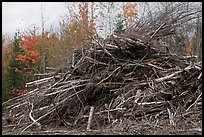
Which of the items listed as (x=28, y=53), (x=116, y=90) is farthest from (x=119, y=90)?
(x=28, y=53)

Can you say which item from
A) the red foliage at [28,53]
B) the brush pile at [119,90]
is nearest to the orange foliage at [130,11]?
the red foliage at [28,53]

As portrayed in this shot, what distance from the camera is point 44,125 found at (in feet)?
25.3

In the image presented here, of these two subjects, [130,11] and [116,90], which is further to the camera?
[130,11]

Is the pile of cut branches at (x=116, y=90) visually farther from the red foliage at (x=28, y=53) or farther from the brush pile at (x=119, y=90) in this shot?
the red foliage at (x=28, y=53)

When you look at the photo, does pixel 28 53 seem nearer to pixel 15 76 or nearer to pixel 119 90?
pixel 15 76

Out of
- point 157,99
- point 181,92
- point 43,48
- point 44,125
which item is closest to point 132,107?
point 157,99

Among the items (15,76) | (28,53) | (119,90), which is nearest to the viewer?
(119,90)

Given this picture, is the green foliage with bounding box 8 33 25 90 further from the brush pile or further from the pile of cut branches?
the pile of cut branches

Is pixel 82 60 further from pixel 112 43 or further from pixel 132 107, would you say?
pixel 132 107

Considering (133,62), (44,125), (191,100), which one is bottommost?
(44,125)

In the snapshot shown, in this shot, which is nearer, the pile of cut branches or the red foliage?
the pile of cut branches

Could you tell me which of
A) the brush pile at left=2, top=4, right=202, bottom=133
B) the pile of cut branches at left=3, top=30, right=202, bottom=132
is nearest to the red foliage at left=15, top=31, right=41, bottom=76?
the brush pile at left=2, top=4, right=202, bottom=133

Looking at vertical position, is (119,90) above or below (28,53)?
below

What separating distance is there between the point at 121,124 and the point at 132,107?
68 cm
